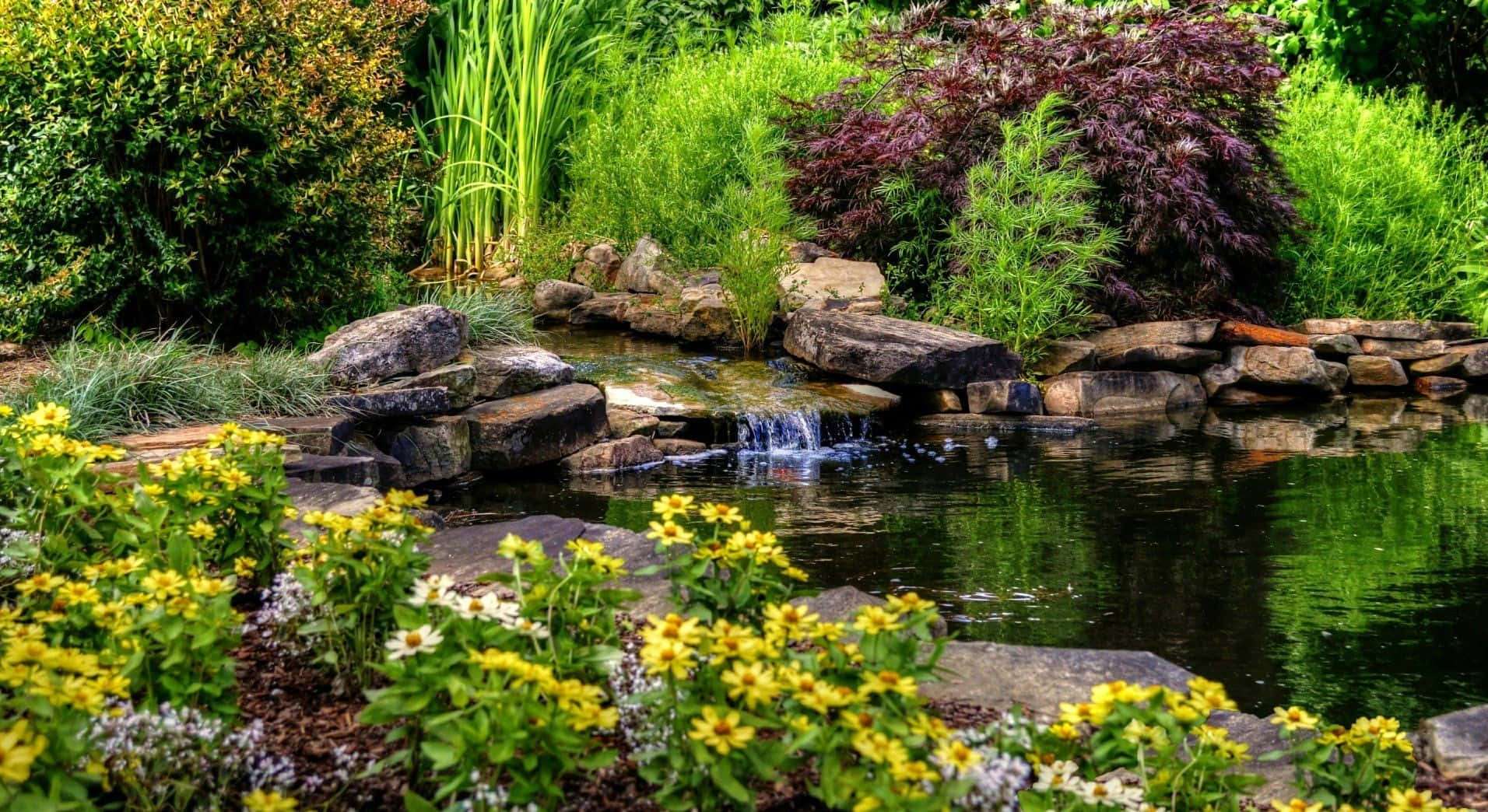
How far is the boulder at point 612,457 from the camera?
6262 millimetres

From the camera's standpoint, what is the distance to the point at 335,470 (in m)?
4.60

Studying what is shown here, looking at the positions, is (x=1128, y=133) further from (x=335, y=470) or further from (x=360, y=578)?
(x=360, y=578)

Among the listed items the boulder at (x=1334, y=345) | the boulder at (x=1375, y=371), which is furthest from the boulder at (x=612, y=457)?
the boulder at (x=1375, y=371)

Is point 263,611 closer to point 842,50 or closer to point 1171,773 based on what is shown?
point 1171,773

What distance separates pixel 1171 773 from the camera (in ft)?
5.99

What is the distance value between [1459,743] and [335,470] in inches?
143

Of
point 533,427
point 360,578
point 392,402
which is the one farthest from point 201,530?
point 533,427

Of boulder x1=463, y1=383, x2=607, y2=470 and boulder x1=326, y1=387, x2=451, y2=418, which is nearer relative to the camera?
boulder x1=326, y1=387, x2=451, y2=418

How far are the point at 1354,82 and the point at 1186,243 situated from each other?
5.13 meters

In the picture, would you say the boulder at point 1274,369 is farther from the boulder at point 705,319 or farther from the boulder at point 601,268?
the boulder at point 601,268

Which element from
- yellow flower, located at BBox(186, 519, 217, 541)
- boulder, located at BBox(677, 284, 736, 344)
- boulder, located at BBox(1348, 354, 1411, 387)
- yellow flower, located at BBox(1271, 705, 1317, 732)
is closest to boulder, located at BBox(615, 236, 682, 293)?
boulder, located at BBox(677, 284, 736, 344)

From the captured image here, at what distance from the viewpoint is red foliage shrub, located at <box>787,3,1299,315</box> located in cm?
841

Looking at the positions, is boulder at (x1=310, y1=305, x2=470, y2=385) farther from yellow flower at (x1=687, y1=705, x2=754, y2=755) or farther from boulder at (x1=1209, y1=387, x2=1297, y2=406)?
boulder at (x1=1209, y1=387, x2=1297, y2=406)

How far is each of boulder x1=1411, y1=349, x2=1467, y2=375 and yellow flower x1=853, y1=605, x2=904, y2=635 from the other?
8.86m
